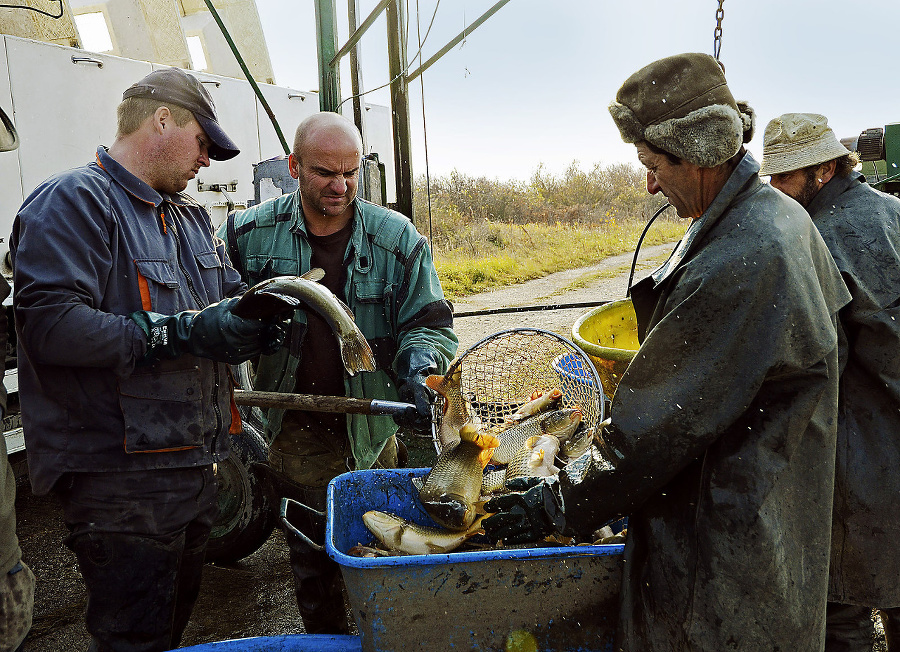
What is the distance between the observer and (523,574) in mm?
1903

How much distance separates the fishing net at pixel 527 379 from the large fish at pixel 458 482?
0.25 meters

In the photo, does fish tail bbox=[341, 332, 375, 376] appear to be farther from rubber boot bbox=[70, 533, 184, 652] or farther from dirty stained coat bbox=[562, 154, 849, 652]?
dirty stained coat bbox=[562, 154, 849, 652]

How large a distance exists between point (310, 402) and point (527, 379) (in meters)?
1.26

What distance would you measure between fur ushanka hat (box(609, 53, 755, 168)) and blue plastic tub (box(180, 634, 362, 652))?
179 cm

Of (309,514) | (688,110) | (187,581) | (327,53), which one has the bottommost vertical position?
(309,514)

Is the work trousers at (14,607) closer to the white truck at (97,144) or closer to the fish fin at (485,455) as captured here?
the white truck at (97,144)

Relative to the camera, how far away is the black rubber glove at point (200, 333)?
2.24 m

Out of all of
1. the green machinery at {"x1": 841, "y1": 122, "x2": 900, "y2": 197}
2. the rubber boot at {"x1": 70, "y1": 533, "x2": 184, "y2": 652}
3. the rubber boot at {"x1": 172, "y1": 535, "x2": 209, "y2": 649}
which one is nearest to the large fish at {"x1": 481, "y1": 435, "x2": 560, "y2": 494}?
the rubber boot at {"x1": 172, "y1": 535, "x2": 209, "y2": 649}

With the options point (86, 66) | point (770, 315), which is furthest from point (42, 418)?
point (86, 66)

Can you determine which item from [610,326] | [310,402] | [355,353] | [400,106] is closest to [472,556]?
[355,353]

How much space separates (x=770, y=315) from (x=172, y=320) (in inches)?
71.6

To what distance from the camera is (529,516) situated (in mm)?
2014

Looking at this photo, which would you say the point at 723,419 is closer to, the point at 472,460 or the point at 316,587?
the point at 472,460

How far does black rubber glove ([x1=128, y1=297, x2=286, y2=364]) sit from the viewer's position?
224 cm
